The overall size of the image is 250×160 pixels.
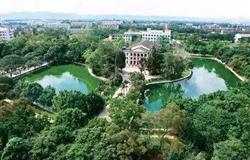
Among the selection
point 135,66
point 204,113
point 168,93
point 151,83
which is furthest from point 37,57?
point 204,113

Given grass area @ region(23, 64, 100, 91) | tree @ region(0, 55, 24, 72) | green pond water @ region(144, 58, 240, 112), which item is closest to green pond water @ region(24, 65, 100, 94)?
grass area @ region(23, 64, 100, 91)

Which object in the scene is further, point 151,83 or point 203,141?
point 151,83

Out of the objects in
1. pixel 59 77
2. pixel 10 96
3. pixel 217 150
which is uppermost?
pixel 217 150

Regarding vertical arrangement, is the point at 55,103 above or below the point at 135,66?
above

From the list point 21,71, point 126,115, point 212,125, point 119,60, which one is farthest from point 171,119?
point 21,71

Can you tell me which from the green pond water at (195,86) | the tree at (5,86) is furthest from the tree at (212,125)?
the tree at (5,86)

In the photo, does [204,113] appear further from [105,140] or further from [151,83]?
[151,83]
